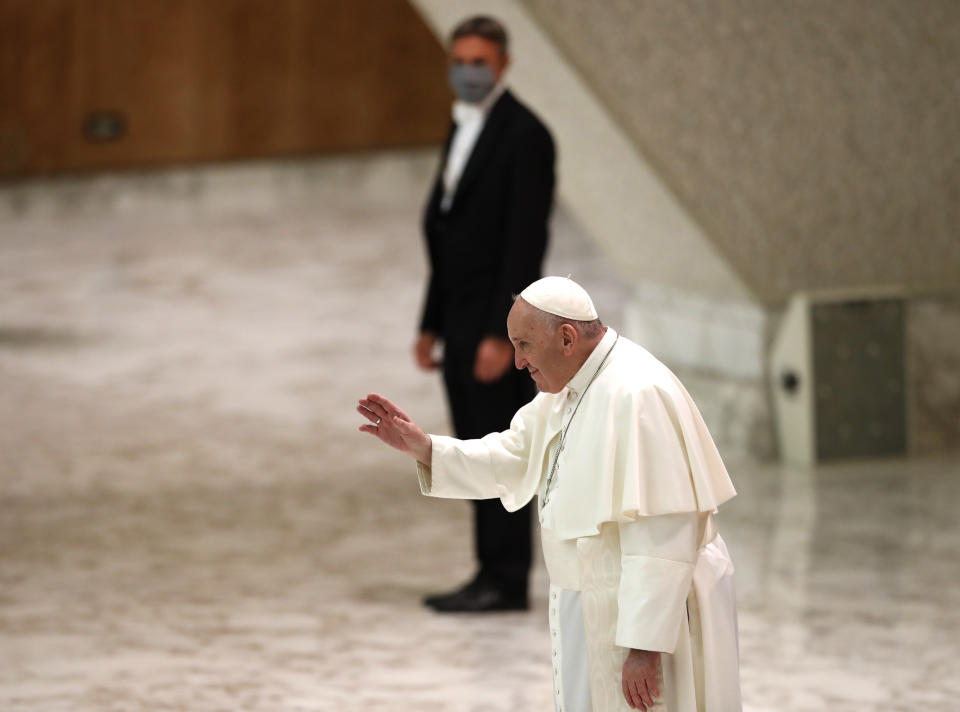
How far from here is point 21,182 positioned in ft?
39.1

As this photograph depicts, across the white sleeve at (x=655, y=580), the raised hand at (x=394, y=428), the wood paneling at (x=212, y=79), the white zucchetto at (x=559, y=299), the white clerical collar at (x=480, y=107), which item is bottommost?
the white sleeve at (x=655, y=580)

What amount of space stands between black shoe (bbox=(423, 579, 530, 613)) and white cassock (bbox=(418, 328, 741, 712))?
1.73 meters

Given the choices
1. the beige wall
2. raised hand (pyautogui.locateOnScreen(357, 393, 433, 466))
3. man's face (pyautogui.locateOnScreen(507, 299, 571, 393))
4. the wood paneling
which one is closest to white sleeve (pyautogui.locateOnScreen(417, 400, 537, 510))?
raised hand (pyautogui.locateOnScreen(357, 393, 433, 466))

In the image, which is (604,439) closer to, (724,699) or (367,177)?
(724,699)

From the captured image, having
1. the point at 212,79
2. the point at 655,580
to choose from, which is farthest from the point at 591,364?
the point at 212,79

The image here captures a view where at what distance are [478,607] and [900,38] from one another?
2320mm

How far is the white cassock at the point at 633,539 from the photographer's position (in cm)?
240

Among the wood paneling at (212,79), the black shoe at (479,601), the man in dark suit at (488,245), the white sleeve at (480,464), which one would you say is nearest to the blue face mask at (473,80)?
the man in dark suit at (488,245)

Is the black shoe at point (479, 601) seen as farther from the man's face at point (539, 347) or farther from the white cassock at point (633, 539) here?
the man's face at point (539, 347)

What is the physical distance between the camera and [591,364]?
252 cm

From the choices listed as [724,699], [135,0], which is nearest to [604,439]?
[724,699]

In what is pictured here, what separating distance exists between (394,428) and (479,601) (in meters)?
1.81

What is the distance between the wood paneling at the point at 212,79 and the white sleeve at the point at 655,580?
10134 millimetres

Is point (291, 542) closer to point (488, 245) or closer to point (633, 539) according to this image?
point (488, 245)
